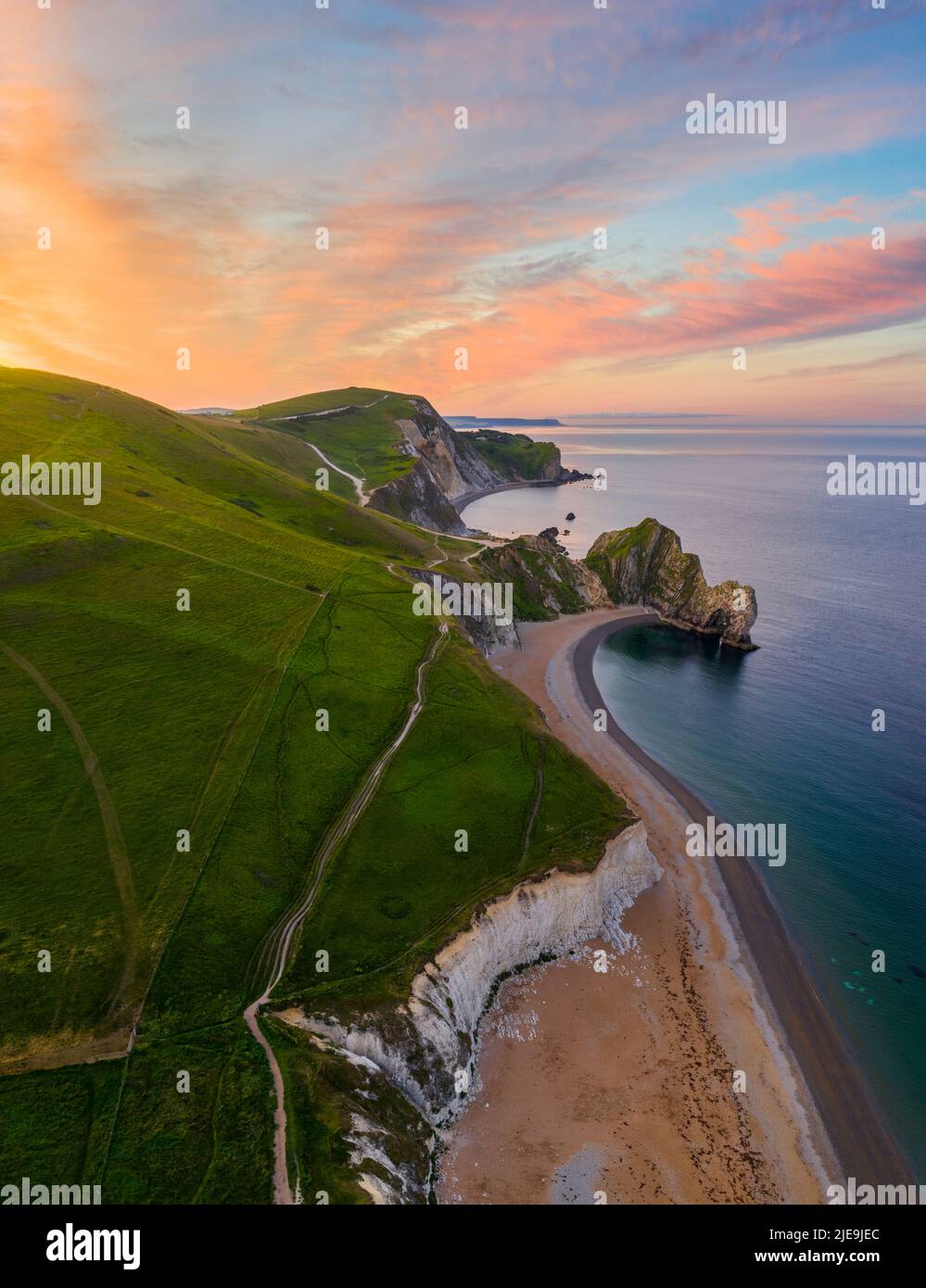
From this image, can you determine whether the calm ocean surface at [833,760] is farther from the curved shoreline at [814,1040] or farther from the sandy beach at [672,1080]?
the sandy beach at [672,1080]

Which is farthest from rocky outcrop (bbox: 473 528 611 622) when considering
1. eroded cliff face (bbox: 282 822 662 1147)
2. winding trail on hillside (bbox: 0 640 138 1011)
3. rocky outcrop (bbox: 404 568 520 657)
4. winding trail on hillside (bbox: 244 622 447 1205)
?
winding trail on hillside (bbox: 0 640 138 1011)

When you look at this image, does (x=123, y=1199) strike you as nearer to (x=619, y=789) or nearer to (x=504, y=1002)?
(x=504, y=1002)

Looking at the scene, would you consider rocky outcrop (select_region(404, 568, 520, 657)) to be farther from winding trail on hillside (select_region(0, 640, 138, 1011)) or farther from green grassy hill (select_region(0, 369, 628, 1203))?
winding trail on hillside (select_region(0, 640, 138, 1011))

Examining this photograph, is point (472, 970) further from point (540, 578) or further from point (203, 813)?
point (540, 578)

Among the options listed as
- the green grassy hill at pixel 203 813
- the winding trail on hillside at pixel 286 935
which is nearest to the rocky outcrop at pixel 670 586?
the green grassy hill at pixel 203 813

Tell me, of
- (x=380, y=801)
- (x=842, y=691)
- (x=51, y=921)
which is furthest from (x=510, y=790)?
(x=842, y=691)

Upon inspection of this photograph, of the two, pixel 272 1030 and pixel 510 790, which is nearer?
pixel 272 1030
